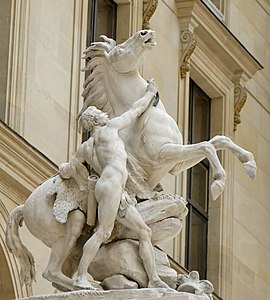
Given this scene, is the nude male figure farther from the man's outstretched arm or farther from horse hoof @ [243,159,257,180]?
horse hoof @ [243,159,257,180]

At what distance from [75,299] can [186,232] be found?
1233 centimetres

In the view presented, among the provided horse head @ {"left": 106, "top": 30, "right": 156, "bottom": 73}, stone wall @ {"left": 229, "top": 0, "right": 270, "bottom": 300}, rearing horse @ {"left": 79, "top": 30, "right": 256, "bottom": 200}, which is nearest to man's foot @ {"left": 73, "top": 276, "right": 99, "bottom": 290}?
rearing horse @ {"left": 79, "top": 30, "right": 256, "bottom": 200}

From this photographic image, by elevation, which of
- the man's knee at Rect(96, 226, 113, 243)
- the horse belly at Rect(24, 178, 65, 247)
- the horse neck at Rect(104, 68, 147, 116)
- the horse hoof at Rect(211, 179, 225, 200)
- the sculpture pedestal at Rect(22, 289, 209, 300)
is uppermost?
the horse neck at Rect(104, 68, 147, 116)

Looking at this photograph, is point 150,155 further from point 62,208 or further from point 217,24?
point 217,24

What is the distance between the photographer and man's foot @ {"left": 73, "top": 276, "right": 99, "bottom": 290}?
18.1 meters

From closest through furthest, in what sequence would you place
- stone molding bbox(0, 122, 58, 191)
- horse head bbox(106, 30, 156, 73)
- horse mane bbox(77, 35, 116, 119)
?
horse head bbox(106, 30, 156, 73) < horse mane bbox(77, 35, 116, 119) < stone molding bbox(0, 122, 58, 191)

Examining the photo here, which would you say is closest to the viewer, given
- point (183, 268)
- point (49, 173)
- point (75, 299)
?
point (75, 299)

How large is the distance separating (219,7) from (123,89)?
13536mm

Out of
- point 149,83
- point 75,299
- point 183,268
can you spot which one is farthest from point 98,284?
point 183,268

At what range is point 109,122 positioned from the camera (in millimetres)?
A: 18547

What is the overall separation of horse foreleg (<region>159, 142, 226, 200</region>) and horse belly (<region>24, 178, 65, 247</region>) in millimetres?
932

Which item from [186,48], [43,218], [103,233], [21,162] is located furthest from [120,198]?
[186,48]

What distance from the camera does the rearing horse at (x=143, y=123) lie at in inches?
733

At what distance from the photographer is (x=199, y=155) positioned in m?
18.7
